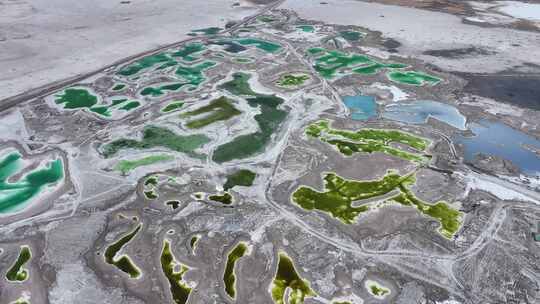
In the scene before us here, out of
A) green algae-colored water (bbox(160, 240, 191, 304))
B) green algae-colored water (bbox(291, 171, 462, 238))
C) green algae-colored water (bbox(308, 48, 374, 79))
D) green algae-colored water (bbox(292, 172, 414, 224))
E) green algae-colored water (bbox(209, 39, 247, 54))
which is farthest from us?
green algae-colored water (bbox(209, 39, 247, 54))

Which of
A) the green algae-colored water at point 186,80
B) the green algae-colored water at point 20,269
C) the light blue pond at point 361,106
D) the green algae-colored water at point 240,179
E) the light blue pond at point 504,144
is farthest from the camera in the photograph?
the green algae-colored water at point 186,80

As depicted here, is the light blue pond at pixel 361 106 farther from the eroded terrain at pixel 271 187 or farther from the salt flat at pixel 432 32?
the salt flat at pixel 432 32

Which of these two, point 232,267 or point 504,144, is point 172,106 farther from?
point 504,144

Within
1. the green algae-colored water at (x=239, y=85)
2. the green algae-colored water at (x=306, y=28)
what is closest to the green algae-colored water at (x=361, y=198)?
the green algae-colored water at (x=239, y=85)

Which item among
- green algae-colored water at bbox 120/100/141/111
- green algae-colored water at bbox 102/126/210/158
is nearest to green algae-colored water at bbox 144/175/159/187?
green algae-colored water at bbox 102/126/210/158

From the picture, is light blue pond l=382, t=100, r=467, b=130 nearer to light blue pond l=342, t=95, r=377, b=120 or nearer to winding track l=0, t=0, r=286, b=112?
light blue pond l=342, t=95, r=377, b=120

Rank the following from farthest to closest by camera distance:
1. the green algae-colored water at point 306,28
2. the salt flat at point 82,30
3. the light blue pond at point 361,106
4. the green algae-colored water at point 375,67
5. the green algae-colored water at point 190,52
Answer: the green algae-colored water at point 306,28 < the green algae-colored water at point 190,52 < the green algae-colored water at point 375,67 < the salt flat at point 82,30 < the light blue pond at point 361,106

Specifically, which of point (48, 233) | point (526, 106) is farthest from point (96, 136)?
point (526, 106)
